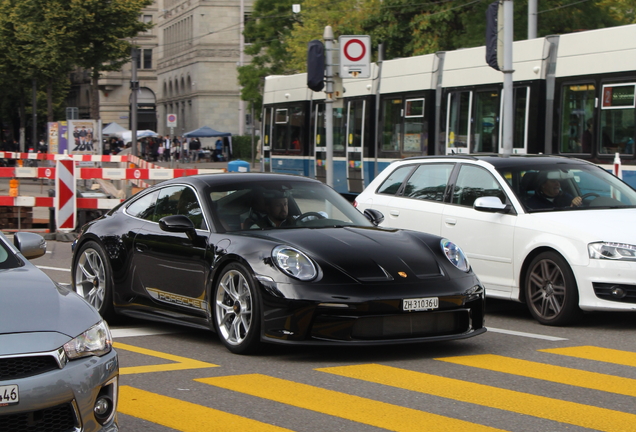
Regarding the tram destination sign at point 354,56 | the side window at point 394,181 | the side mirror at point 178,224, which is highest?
the tram destination sign at point 354,56

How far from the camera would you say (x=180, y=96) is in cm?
9956

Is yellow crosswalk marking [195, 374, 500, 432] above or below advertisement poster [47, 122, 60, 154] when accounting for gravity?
below

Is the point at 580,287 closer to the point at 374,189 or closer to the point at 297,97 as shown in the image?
the point at 374,189

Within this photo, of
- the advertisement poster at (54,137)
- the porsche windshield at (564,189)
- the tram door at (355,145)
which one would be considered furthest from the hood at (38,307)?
the advertisement poster at (54,137)

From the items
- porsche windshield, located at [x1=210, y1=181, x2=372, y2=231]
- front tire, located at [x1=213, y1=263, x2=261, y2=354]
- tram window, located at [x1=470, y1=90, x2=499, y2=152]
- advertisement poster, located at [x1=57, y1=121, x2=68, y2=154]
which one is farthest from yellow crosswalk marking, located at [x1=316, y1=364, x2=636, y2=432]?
advertisement poster, located at [x1=57, y1=121, x2=68, y2=154]

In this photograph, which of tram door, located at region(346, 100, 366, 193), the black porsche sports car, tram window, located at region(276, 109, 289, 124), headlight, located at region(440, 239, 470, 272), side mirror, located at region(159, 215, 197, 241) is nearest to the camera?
the black porsche sports car

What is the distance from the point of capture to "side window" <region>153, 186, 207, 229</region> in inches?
320

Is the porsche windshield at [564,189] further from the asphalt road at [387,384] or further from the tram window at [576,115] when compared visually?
the tram window at [576,115]

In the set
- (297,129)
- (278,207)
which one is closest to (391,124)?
(297,129)

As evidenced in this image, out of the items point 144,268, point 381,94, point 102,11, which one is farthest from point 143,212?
point 102,11

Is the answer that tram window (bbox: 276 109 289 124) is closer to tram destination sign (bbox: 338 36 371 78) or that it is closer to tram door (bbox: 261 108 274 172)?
tram door (bbox: 261 108 274 172)

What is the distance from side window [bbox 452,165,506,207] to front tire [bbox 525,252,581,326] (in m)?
0.87

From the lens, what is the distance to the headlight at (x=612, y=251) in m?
8.42

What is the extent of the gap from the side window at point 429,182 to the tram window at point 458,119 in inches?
416
